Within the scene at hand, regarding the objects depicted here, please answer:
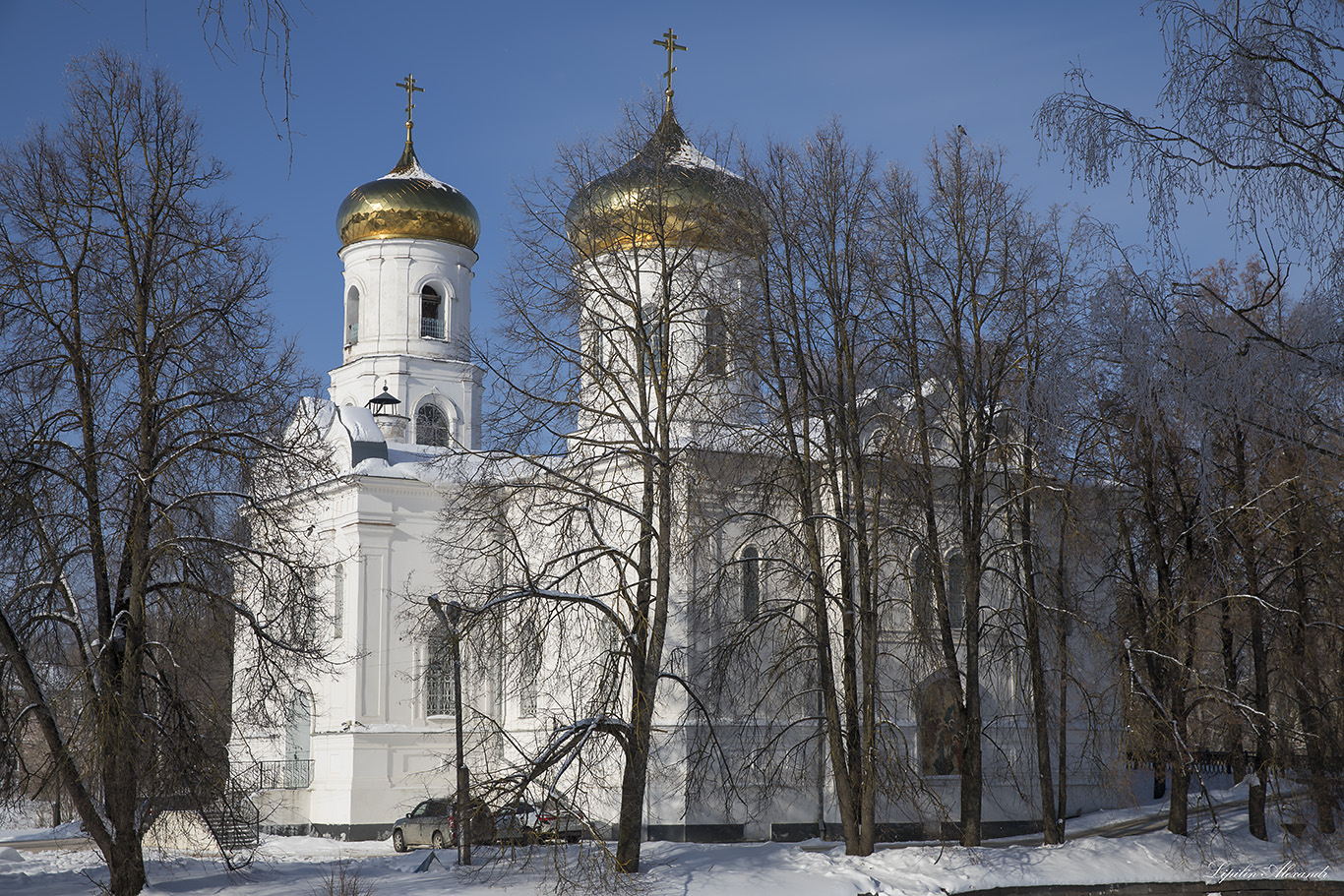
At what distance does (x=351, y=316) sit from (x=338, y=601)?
26.6ft

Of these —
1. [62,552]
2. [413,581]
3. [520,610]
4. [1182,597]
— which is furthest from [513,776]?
[413,581]

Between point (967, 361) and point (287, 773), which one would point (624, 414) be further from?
point (287, 773)

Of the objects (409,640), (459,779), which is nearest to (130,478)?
(459,779)

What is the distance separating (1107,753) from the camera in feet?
89.7

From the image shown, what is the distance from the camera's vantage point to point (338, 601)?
2948 cm

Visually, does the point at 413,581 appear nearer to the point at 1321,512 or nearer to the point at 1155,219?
the point at 1321,512

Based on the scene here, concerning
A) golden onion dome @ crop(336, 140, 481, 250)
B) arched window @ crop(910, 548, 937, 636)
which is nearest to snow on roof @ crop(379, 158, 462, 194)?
golden onion dome @ crop(336, 140, 481, 250)

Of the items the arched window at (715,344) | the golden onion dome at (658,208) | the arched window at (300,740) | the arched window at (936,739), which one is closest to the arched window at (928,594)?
the arched window at (936,739)

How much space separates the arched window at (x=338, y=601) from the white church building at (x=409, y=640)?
50 millimetres

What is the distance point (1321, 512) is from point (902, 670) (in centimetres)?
1127

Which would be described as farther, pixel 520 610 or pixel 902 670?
pixel 902 670

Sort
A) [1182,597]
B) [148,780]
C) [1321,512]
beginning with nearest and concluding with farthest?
[148,780] → [1321,512] → [1182,597]

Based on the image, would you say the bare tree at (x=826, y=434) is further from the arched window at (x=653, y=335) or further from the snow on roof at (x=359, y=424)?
the snow on roof at (x=359, y=424)

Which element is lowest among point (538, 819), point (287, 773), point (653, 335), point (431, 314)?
point (287, 773)
